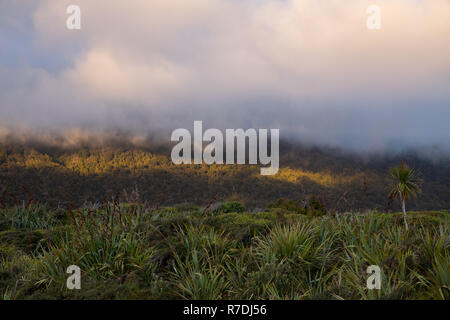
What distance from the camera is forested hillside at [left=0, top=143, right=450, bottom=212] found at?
6358 centimetres

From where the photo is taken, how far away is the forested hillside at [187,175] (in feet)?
209

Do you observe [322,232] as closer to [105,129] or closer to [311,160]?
[311,160]

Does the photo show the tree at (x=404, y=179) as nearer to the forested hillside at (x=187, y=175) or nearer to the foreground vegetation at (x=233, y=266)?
the foreground vegetation at (x=233, y=266)

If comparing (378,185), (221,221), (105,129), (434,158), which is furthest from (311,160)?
(221,221)

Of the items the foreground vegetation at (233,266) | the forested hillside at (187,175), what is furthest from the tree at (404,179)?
the forested hillside at (187,175)

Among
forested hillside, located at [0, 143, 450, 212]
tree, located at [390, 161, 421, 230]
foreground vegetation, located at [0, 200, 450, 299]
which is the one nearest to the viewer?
foreground vegetation, located at [0, 200, 450, 299]

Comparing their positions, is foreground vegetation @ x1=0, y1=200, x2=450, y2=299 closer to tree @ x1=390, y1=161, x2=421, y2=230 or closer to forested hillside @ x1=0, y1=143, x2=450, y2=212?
tree @ x1=390, y1=161, x2=421, y2=230

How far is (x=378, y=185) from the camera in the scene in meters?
80.1

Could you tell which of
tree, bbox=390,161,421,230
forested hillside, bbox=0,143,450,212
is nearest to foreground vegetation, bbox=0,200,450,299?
tree, bbox=390,161,421,230

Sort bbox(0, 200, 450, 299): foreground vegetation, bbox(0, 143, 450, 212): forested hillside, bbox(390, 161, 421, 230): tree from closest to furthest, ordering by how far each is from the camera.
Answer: bbox(0, 200, 450, 299): foreground vegetation
bbox(390, 161, 421, 230): tree
bbox(0, 143, 450, 212): forested hillside

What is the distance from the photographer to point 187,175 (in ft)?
246

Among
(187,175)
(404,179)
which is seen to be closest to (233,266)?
(404,179)

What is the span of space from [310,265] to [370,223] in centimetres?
200

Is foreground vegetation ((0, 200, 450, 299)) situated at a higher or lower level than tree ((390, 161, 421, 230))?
lower
